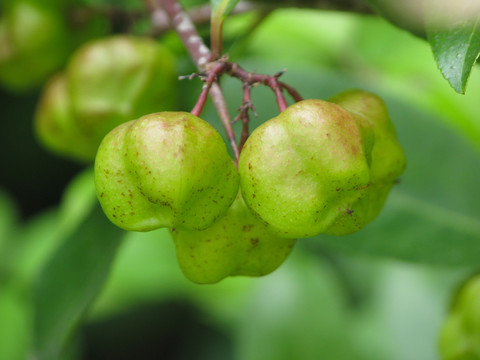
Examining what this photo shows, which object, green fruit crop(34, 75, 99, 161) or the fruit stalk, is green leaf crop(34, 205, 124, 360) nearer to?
green fruit crop(34, 75, 99, 161)

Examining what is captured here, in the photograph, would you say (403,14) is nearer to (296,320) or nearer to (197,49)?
(197,49)

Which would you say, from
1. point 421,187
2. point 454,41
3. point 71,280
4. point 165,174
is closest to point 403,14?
point 454,41

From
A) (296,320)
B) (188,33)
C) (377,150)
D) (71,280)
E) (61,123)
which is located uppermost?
(188,33)

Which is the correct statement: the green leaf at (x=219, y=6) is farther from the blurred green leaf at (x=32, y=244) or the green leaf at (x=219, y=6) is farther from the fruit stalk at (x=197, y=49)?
the blurred green leaf at (x=32, y=244)

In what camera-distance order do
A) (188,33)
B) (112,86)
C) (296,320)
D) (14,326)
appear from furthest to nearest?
1. (14,326)
2. (296,320)
3. (112,86)
4. (188,33)

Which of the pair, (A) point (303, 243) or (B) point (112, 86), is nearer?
(B) point (112, 86)

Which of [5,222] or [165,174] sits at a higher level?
[165,174]

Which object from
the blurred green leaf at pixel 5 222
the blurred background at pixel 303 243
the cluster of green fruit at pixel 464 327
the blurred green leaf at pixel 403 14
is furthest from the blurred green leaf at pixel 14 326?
the blurred green leaf at pixel 403 14
